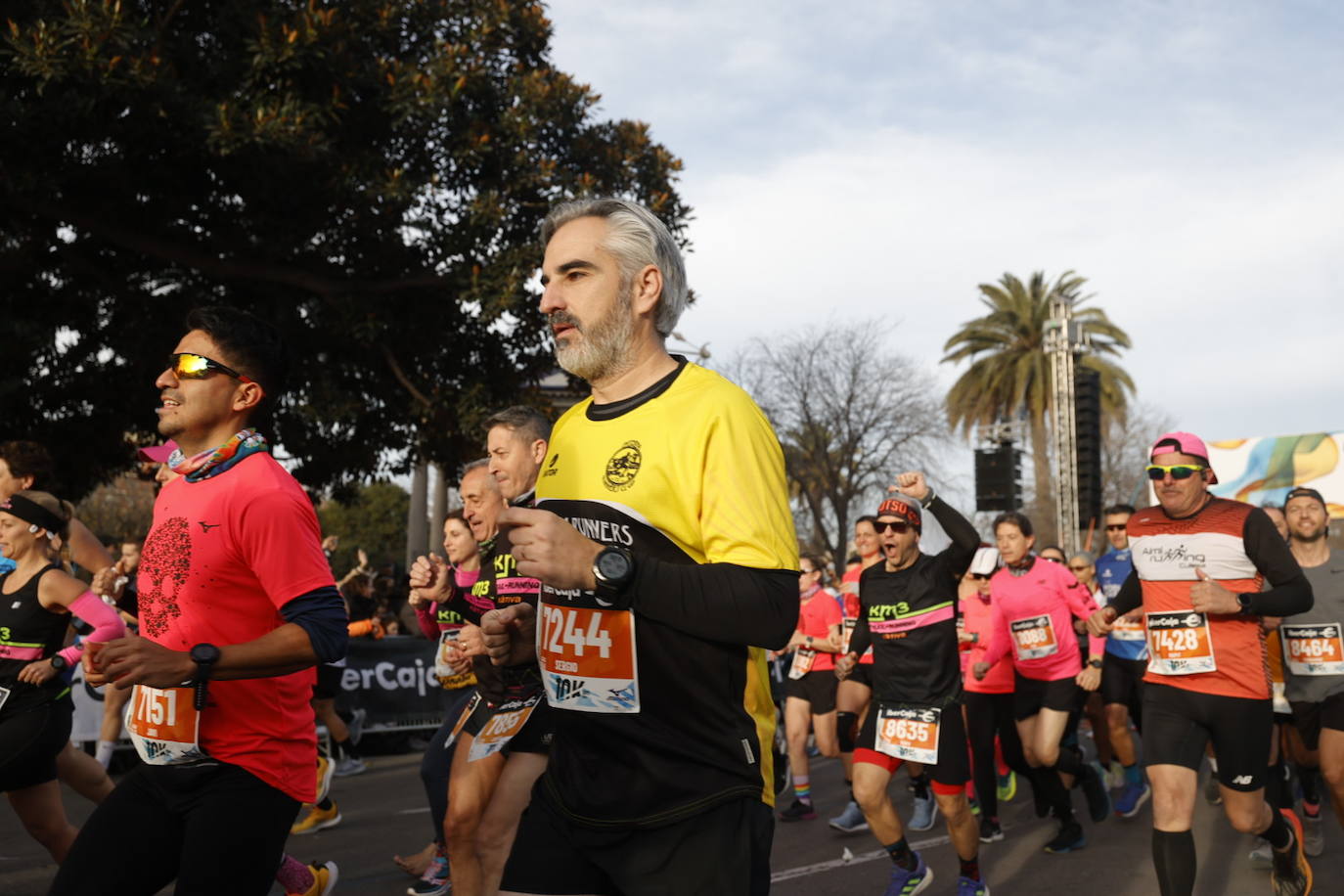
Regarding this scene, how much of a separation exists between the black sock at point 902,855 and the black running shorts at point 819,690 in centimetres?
424

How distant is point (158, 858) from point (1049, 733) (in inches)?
286

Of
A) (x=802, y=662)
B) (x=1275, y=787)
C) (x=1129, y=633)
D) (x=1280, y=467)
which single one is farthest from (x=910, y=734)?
(x=1280, y=467)

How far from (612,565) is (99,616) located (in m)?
3.28

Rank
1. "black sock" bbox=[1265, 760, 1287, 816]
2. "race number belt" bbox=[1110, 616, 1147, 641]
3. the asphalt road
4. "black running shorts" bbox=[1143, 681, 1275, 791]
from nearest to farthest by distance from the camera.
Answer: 1. "black running shorts" bbox=[1143, 681, 1275, 791]
2. "black sock" bbox=[1265, 760, 1287, 816]
3. the asphalt road
4. "race number belt" bbox=[1110, 616, 1147, 641]

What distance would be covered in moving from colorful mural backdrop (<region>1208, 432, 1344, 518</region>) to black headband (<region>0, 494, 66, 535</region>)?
22393 millimetres

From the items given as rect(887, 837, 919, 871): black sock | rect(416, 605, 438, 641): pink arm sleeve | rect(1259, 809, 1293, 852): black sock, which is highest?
rect(416, 605, 438, 641): pink arm sleeve

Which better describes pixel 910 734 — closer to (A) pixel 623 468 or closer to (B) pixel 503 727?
(B) pixel 503 727

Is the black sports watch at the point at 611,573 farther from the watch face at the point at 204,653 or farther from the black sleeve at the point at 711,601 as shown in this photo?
the watch face at the point at 204,653

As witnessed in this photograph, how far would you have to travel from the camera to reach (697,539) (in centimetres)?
241

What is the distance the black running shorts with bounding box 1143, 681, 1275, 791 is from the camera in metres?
5.62

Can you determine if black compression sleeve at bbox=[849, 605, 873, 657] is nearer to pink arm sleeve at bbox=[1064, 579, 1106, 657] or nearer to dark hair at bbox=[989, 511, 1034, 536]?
dark hair at bbox=[989, 511, 1034, 536]

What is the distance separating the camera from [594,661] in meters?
2.40

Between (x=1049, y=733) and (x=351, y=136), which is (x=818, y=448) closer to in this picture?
(x=351, y=136)

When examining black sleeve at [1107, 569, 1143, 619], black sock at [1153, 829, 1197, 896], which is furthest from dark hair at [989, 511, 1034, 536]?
black sock at [1153, 829, 1197, 896]
